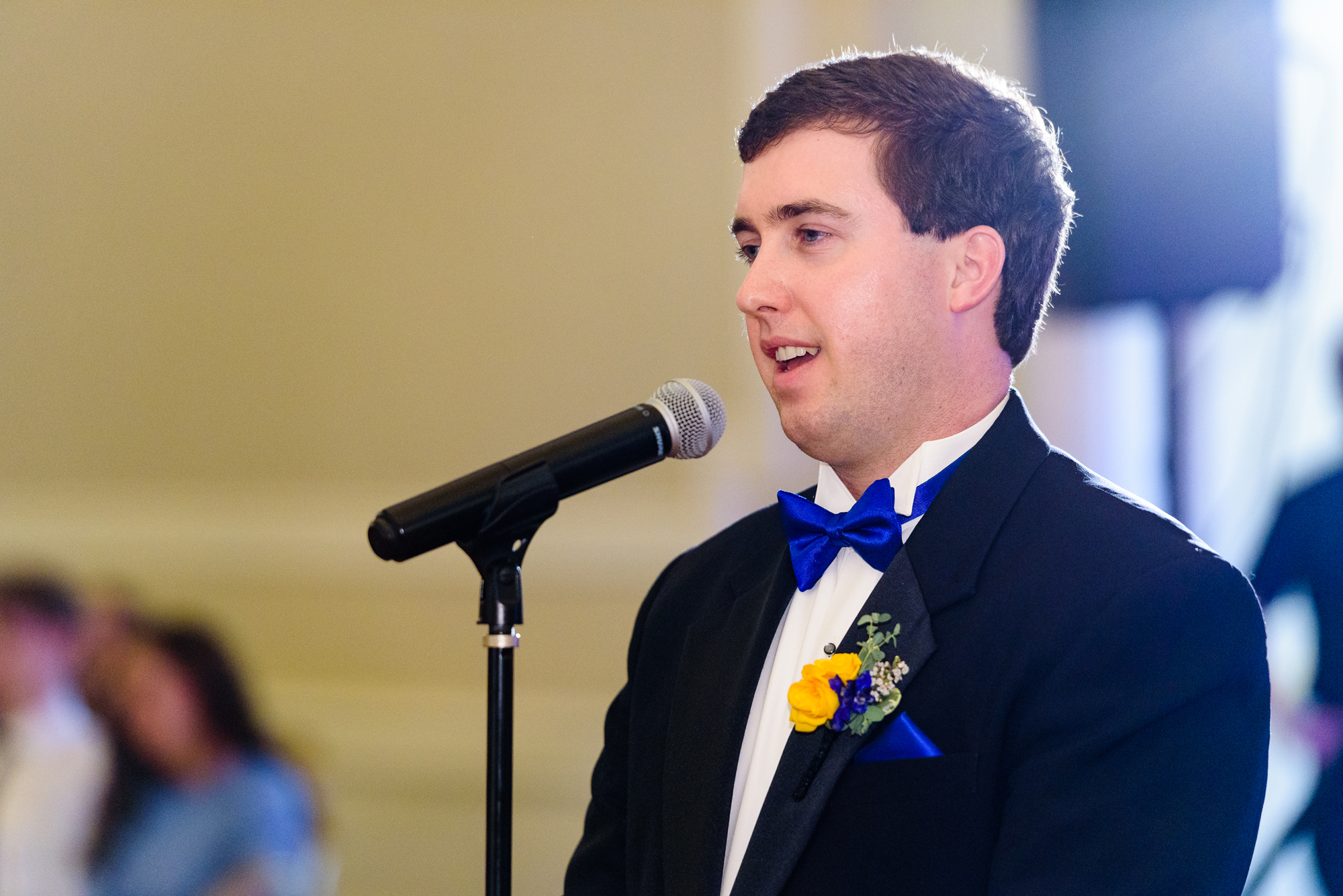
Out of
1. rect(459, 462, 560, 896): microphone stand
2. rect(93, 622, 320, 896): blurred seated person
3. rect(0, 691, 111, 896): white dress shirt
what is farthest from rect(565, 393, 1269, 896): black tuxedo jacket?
rect(0, 691, 111, 896): white dress shirt

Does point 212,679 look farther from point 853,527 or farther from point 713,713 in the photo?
point 853,527

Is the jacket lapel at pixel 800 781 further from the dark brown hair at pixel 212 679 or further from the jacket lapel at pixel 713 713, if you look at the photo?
the dark brown hair at pixel 212 679

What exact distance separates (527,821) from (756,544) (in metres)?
1.35

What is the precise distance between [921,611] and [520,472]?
0.45m

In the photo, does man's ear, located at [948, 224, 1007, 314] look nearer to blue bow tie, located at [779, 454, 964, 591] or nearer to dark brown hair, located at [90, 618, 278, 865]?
blue bow tie, located at [779, 454, 964, 591]

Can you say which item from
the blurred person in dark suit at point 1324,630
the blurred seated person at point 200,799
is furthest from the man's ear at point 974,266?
the blurred seated person at point 200,799

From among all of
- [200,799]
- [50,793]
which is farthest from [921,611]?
[50,793]

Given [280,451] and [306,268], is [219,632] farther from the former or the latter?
[306,268]

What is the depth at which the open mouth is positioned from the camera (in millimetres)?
1447

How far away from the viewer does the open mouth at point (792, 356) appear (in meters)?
1.45

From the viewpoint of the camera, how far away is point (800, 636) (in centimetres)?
148

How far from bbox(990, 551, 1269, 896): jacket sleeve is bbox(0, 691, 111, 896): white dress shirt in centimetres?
260

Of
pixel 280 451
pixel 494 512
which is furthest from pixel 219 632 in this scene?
pixel 494 512

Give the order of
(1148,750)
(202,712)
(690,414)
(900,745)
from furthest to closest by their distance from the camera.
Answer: (202,712)
(690,414)
(900,745)
(1148,750)
